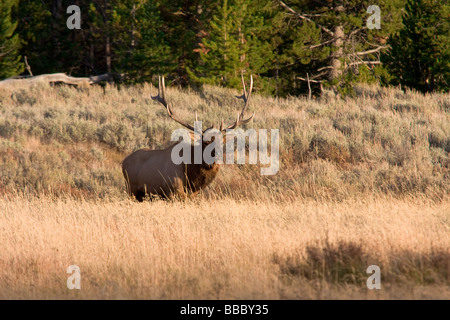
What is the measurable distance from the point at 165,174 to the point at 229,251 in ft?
11.9

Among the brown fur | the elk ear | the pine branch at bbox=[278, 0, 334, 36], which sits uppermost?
the pine branch at bbox=[278, 0, 334, 36]

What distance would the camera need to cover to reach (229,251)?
5945 millimetres

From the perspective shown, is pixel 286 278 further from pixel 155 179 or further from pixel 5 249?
pixel 155 179

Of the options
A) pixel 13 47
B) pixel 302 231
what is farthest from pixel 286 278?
pixel 13 47

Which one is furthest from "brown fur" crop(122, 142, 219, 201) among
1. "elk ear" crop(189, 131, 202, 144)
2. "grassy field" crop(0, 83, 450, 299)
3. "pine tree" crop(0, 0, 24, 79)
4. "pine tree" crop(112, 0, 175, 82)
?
"pine tree" crop(0, 0, 24, 79)

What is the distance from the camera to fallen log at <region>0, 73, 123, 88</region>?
22.5 metres

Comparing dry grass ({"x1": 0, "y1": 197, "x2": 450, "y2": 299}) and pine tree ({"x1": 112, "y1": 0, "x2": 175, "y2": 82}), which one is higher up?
pine tree ({"x1": 112, "y1": 0, "x2": 175, "y2": 82})

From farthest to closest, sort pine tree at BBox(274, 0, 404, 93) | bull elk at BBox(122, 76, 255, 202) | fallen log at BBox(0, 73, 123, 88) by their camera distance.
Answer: fallen log at BBox(0, 73, 123, 88) < pine tree at BBox(274, 0, 404, 93) < bull elk at BBox(122, 76, 255, 202)

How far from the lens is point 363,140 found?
43.8 feet

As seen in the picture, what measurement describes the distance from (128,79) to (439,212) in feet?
61.9

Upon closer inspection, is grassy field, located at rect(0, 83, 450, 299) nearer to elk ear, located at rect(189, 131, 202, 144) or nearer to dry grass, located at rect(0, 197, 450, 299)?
dry grass, located at rect(0, 197, 450, 299)

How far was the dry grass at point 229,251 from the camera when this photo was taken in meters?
5.03

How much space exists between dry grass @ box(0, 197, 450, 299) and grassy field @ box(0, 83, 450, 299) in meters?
0.02

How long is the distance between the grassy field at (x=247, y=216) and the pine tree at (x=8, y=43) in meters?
10.2
